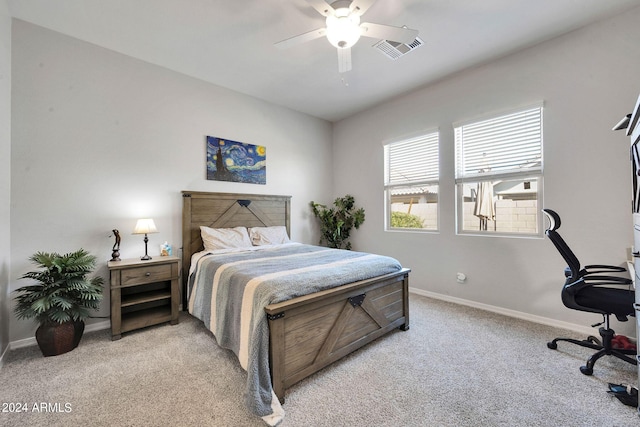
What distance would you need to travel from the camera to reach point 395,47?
275cm

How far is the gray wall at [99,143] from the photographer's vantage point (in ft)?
7.86

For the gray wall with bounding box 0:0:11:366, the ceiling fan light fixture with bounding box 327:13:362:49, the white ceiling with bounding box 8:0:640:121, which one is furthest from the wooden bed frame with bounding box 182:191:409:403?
the ceiling fan light fixture with bounding box 327:13:362:49

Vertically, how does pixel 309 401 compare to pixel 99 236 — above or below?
below

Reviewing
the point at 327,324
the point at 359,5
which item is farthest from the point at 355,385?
the point at 359,5

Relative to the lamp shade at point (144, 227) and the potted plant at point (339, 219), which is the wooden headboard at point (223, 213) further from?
the potted plant at point (339, 219)

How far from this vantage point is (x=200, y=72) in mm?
3275

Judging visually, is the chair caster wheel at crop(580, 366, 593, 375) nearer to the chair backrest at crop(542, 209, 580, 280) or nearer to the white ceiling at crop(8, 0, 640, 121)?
the chair backrest at crop(542, 209, 580, 280)

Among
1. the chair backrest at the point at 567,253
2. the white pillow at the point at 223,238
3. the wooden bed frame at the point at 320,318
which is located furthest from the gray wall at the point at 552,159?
the white pillow at the point at 223,238

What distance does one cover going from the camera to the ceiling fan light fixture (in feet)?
6.55

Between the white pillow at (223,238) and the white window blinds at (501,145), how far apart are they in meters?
3.03

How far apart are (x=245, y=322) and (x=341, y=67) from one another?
2.44 metres

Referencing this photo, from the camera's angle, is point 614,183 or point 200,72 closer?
point 614,183

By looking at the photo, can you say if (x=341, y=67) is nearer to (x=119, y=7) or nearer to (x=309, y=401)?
(x=119, y=7)

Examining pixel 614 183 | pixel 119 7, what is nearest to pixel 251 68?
pixel 119 7
